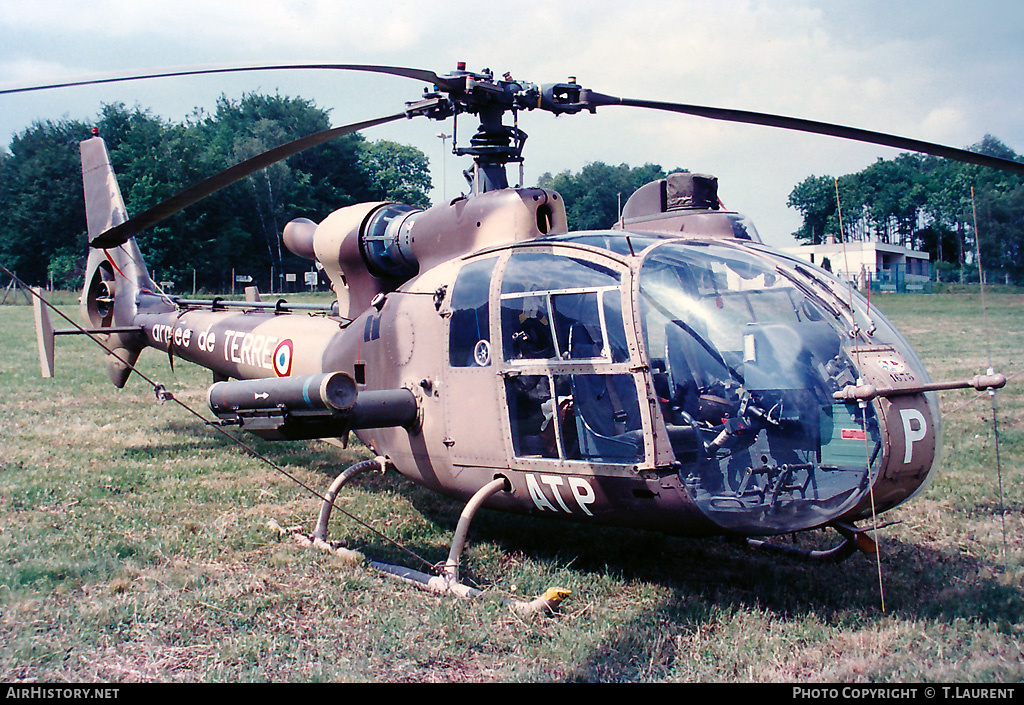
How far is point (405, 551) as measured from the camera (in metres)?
5.57

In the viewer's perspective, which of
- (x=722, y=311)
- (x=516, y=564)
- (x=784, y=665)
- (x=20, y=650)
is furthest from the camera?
(x=516, y=564)

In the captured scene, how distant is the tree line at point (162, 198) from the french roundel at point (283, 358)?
27.5 m

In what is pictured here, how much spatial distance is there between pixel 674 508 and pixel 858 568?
184 centimetres

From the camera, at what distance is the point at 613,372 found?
425 cm

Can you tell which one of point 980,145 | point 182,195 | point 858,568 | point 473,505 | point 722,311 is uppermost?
point 980,145

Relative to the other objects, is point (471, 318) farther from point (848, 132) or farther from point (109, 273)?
point (109, 273)

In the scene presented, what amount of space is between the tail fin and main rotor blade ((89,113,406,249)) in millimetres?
5541

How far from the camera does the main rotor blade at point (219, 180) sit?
4298 mm

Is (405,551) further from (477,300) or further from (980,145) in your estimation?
(980,145)

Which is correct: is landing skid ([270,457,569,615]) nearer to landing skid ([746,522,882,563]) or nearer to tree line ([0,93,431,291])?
landing skid ([746,522,882,563])

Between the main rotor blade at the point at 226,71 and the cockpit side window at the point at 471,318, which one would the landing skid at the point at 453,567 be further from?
the main rotor blade at the point at 226,71

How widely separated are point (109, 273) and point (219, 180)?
7.17 m

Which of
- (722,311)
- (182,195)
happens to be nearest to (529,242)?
(722,311)

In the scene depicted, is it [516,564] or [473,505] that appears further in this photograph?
[516,564]
